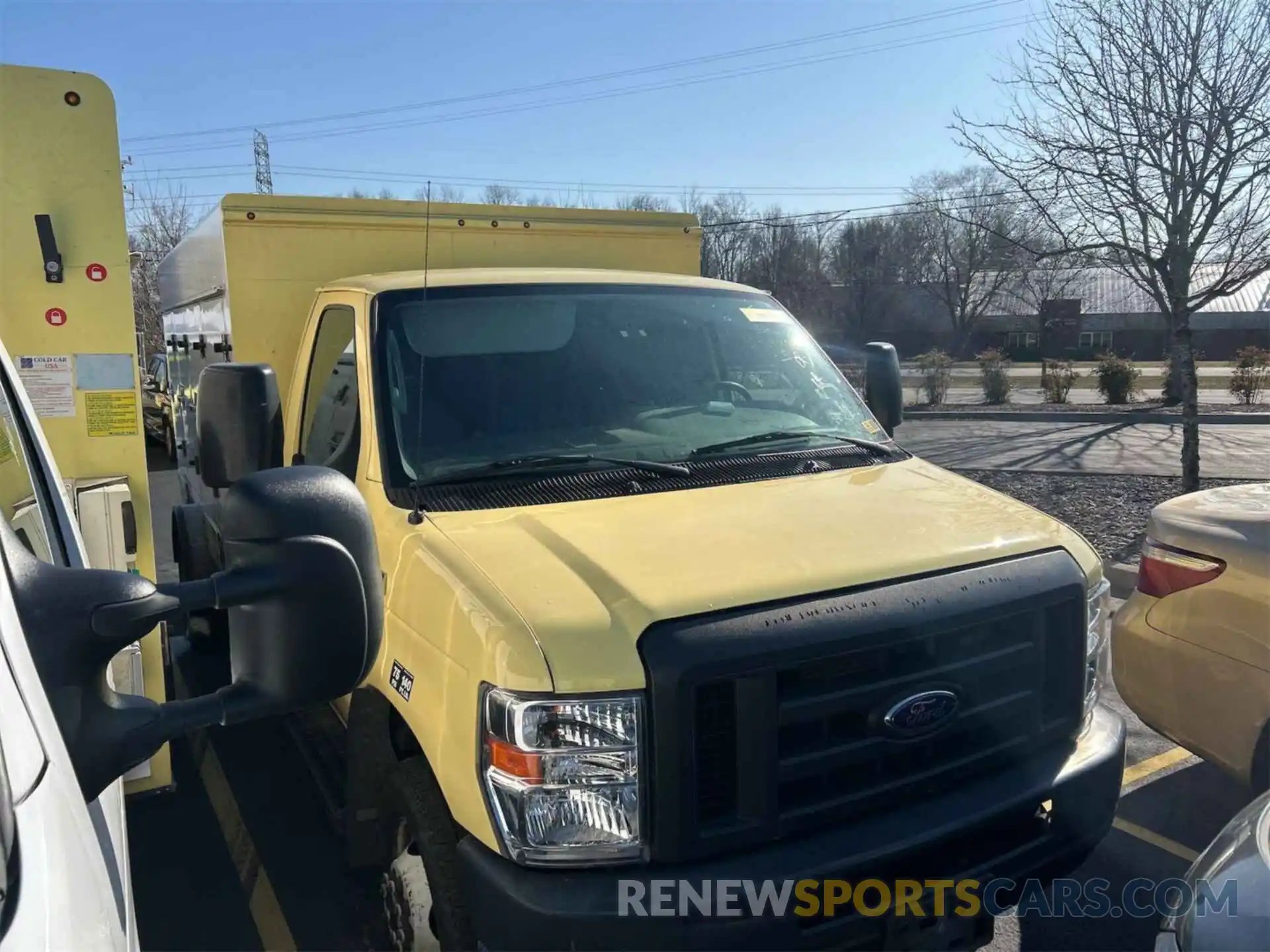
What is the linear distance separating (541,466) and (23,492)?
144 centimetres

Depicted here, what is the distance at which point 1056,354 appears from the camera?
194 feet

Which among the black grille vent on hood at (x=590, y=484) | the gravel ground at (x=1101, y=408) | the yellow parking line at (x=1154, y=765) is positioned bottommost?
the yellow parking line at (x=1154, y=765)

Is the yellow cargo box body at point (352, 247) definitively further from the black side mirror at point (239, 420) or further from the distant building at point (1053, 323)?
the distant building at point (1053, 323)

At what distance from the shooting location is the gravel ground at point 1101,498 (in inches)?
325

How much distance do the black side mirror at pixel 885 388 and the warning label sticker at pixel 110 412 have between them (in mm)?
3085

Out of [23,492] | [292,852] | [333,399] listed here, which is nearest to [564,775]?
[23,492]

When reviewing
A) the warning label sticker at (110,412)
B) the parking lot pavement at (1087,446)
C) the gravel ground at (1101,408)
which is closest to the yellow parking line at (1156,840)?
the warning label sticker at (110,412)

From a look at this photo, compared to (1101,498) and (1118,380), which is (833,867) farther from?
(1118,380)

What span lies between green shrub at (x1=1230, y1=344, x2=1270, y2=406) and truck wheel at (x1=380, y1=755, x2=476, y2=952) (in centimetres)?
2457

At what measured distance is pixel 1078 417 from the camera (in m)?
21.4

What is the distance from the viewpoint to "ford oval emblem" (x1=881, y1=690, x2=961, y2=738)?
7.85 ft

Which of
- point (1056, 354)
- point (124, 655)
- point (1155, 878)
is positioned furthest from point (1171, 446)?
point (1056, 354)

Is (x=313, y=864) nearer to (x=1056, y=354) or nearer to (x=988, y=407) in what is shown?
(x=988, y=407)

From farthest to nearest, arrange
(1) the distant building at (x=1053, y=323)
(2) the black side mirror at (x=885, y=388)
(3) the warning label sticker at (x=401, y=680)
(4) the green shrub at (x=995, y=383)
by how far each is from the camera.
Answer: (1) the distant building at (x=1053, y=323) < (4) the green shrub at (x=995, y=383) < (2) the black side mirror at (x=885, y=388) < (3) the warning label sticker at (x=401, y=680)
